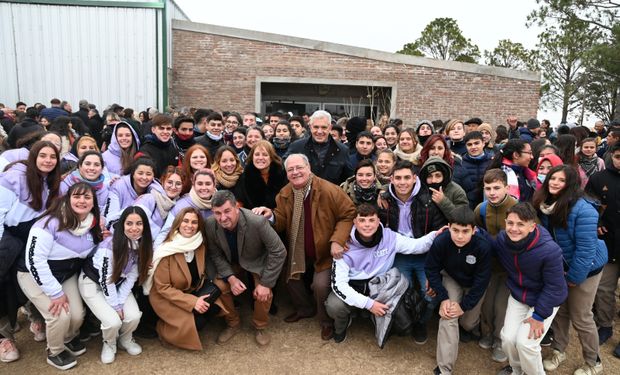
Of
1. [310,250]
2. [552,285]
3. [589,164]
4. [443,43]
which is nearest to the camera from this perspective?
[552,285]

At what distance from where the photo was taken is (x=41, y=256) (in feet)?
10.4

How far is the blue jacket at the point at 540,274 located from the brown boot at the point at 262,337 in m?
2.22

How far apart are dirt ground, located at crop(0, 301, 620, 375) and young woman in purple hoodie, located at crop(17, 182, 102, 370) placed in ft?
0.99

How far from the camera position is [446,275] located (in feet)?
11.8

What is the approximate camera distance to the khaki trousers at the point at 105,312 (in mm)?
3439

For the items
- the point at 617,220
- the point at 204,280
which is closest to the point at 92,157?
the point at 204,280

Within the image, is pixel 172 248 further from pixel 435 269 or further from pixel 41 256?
pixel 435 269

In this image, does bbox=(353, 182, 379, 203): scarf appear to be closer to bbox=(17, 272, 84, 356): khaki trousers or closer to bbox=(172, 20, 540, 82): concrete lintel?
bbox=(17, 272, 84, 356): khaki trousers

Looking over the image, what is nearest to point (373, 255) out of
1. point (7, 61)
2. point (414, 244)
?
point (414, 244)

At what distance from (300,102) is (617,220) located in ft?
40.8

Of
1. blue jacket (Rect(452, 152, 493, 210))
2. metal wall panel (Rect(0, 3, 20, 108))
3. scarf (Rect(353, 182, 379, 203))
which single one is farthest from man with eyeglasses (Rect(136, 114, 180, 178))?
metal wall panel (Rect(0, 3, 20, 108))

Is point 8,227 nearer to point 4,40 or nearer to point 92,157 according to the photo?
point 92,157

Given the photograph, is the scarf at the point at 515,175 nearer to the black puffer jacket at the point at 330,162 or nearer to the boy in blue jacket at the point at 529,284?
the boy in blue jacket at the point at 529,284

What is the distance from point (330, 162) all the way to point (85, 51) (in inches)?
431
